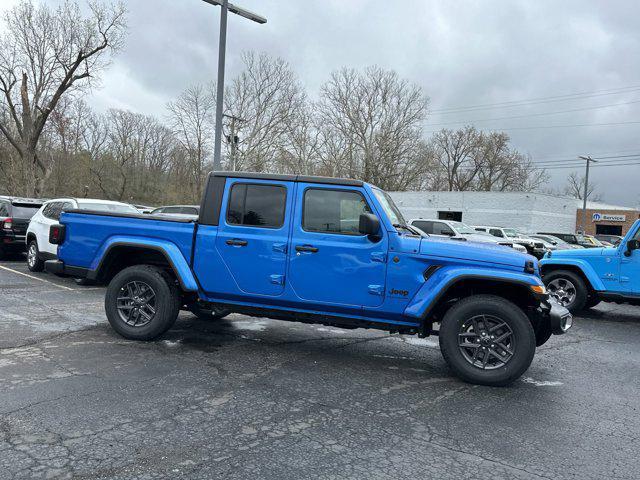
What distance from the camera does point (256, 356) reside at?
17.9 ft

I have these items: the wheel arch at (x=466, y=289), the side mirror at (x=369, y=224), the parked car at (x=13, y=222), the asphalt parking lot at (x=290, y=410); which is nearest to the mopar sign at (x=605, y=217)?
the asphalt parking lot at (x=290, y=410)

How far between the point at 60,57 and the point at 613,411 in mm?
34762

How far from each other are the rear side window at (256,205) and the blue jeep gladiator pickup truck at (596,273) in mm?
6104

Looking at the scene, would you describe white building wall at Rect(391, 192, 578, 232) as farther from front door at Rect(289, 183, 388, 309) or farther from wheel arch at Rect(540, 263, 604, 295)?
front door at Rect(289, 183, 388, 309)

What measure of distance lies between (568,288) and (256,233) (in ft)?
22.8

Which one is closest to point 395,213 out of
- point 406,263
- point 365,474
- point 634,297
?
point 406,263

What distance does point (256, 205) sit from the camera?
5.46 m

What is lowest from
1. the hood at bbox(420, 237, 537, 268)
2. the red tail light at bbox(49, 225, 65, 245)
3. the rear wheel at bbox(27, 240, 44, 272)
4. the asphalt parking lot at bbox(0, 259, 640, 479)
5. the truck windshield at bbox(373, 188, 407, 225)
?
the asphalt parking lot at bbox(0, 259, 640, 479)

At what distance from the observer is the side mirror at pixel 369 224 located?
4.79 meters

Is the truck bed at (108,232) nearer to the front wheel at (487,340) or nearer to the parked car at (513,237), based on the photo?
the front wheel at (487,340)

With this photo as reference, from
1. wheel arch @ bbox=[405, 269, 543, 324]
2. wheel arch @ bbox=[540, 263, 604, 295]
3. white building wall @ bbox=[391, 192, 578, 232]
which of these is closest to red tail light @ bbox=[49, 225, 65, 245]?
wheel arch @ bbox=[405, 269, 543, 324]

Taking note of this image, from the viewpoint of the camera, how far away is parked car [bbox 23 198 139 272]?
34.7 ft

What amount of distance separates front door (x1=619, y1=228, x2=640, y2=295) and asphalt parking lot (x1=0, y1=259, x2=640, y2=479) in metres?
2.46

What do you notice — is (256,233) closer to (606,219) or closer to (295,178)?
(295,178)
